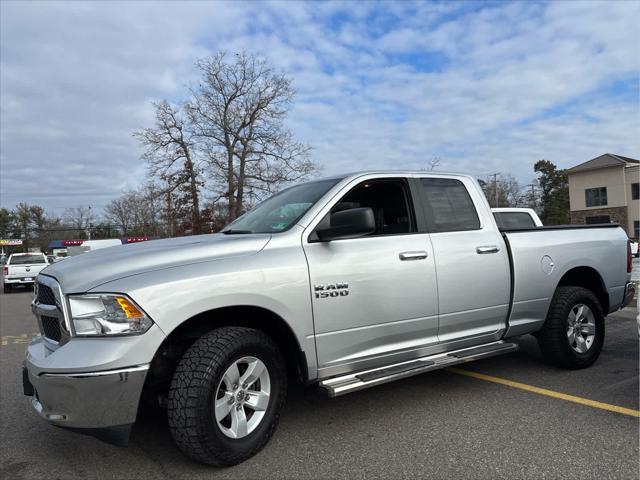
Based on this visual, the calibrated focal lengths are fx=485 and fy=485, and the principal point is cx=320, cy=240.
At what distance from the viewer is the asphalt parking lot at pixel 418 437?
9.78 ft

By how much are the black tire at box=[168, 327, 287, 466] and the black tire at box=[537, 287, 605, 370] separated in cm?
297

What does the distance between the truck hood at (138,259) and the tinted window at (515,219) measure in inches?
236

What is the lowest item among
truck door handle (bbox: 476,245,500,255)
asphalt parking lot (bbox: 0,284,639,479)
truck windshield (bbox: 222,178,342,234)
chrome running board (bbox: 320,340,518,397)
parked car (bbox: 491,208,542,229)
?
asphalt parking lot (bbox: 0,284,639,479)

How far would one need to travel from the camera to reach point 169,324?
9.27 feet

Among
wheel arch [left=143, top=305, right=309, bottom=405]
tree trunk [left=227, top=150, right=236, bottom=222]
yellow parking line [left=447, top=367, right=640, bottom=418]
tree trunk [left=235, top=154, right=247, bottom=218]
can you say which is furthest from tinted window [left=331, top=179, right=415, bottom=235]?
tree trunk [left=235, top=154, right=247, bottom=218]

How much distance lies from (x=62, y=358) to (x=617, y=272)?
5350mm

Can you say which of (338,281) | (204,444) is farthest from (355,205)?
(204,444)

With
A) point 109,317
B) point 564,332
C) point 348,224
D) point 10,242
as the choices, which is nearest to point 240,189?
point 564,332

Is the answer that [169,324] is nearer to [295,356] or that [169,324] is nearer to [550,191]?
[295,356]

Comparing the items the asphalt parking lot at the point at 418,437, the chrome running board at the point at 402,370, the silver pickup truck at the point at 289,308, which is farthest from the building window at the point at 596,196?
the chrome running board at the point at 402,370

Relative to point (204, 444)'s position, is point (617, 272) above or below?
above

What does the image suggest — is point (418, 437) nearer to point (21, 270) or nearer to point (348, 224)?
point (348, 224)

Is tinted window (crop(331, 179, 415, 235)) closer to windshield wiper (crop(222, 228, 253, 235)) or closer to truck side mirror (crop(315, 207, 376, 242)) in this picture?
truck side mirror (crop(315, 207, 376, 242))

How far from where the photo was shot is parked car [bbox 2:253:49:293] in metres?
20.1
